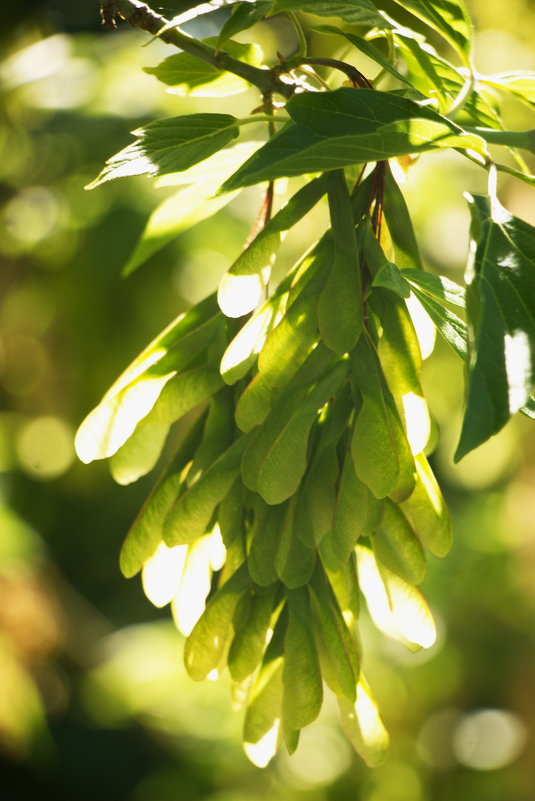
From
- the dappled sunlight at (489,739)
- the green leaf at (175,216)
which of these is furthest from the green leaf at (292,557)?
the dappled sunlight at (489,739)

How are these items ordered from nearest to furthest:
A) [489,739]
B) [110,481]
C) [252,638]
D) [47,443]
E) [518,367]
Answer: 1. [518,367]
2. [252,638]
3. [489,739]
4. [47,443]
5. [110,481]

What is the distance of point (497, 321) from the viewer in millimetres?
234

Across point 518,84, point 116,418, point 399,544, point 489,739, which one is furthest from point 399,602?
→ point 489,739

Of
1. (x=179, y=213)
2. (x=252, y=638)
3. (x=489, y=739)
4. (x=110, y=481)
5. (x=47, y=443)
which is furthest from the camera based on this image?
(x=110, y=481)

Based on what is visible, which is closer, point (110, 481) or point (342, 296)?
point (342, 296)

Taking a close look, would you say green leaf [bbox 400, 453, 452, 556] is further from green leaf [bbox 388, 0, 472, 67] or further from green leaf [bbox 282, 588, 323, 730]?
green leaf [bbox 388, 0, 472, 67]

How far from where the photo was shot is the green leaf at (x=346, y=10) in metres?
0.29

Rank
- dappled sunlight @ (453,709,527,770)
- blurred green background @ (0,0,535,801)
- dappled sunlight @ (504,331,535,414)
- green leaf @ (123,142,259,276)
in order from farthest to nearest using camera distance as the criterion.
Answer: dappled sunlight @ (453,709,527,770)
blurred green background @ (0,0,535,801)
green leaf @ (123,142,259,276)
dappled sunlight @ (504,331,535,414)

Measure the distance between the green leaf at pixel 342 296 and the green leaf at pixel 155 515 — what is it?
0.09 metres

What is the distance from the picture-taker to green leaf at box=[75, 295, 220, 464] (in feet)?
1.08

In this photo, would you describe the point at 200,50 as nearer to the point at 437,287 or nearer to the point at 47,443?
the point at 437,287

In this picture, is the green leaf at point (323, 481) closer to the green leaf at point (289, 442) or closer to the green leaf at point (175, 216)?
the green leaf at point (289, 442)

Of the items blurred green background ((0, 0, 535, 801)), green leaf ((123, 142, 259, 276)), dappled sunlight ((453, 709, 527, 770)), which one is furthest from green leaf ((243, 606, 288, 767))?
dappled sunlight ((453, 709, 527, 770))

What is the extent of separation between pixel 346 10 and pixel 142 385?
0.16 meters
